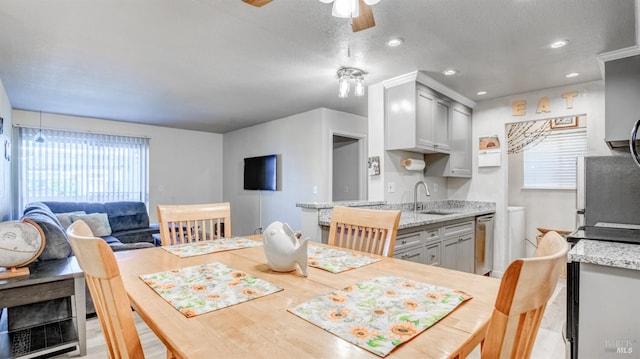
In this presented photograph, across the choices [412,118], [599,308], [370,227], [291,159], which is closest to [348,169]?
[291,159]

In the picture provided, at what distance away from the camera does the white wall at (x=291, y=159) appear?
466 centimetres

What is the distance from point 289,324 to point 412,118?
2.73 m

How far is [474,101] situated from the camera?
13.4 ft

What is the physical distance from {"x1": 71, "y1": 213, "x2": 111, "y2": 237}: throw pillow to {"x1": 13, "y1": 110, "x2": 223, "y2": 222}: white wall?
4.16 feet

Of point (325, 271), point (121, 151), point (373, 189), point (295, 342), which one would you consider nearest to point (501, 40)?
point (373, 189)

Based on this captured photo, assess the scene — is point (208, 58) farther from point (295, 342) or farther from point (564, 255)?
point (564, 255)

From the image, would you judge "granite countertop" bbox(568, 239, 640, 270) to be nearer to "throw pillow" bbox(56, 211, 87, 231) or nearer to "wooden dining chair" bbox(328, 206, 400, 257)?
"wooden dining chair" bbox(328, 206, 400, 257)

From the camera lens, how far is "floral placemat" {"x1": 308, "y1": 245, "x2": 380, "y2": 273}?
4.30 ft

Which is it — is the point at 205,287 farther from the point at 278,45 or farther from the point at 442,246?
the point at 442,246

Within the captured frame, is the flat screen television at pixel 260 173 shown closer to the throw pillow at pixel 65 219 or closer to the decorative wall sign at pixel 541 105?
the throw pillow at pixel 65 219

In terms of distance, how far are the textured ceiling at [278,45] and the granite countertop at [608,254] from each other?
55.9 inches

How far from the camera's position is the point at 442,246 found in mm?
2977

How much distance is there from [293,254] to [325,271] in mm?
161

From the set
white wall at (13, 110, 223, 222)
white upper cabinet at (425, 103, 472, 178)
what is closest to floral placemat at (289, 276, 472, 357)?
white upper cabinet at (425, 103, 472, 178)
